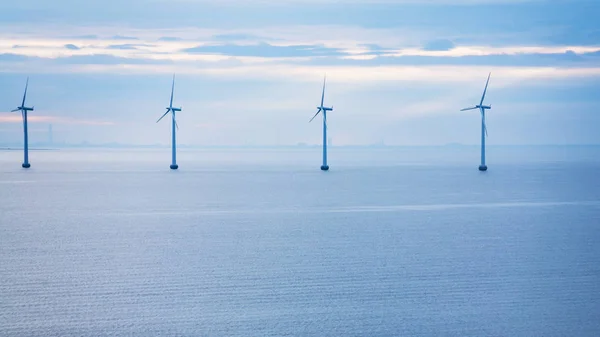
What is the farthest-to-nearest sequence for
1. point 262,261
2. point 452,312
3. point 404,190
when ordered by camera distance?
point 404,190
point 262,261
point 452,312

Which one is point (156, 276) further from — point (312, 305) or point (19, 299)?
point (312, 305)

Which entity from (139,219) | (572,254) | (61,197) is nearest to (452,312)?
(572,254)

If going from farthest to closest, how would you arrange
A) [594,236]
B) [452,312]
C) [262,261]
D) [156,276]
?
[594,236], [262,261], [156,276], [452,312]

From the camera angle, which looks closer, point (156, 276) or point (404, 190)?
point (156, 276)

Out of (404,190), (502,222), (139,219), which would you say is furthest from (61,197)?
(502,222)

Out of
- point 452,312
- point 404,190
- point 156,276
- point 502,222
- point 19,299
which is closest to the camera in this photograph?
point 452,312

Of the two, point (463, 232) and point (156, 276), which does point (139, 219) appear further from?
point (156, 276)

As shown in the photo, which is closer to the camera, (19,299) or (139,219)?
(19,299)

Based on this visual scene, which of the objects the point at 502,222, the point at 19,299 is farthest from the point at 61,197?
the point at 19,299

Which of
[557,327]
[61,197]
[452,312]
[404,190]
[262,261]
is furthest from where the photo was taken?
[404,190]
